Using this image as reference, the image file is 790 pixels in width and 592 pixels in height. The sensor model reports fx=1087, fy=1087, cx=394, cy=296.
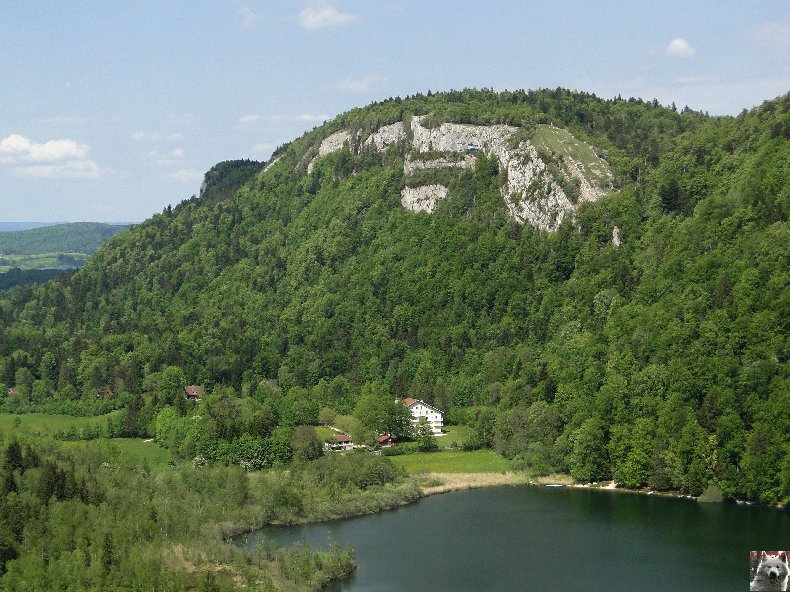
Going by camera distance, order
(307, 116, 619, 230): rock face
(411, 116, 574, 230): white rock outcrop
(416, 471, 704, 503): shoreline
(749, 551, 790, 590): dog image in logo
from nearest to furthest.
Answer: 1. (749, 551, 790, 590): dog image in logo
2. (416, 471, 704, 503): shoreline
3. (307, 116, 619, 230): rock face
4. (411, 116, 574, 230): white rock outcrop

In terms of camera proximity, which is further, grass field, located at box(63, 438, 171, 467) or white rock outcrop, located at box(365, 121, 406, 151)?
white rock outcrop, located at box(365, 121, 406, 151)

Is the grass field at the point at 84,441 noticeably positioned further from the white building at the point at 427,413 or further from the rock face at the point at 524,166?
the rock face at the point at 524,166

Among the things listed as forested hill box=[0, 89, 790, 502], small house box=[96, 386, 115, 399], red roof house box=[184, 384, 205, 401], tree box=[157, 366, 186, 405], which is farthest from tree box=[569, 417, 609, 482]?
small house box=[96, 386, 115, 399]

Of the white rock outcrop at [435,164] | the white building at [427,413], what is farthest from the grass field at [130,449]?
the white rock outcrop at [435,164]

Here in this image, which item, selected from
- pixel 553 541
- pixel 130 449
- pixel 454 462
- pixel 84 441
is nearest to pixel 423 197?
pixel 84 441

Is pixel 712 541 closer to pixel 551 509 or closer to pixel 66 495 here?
pixel 551 509

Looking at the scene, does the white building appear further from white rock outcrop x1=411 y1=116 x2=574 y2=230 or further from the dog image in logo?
the dog image in logo
